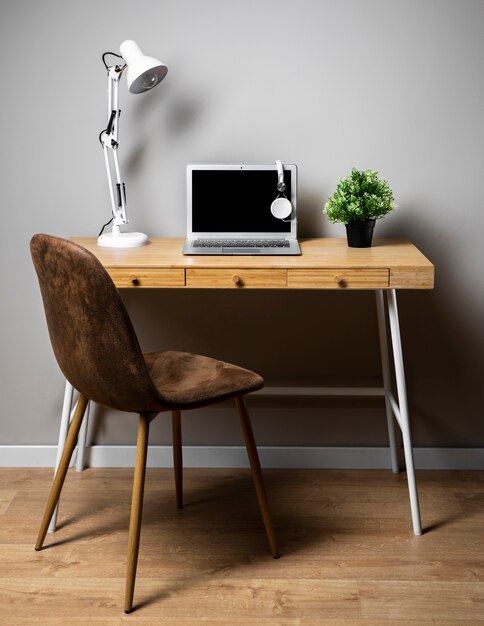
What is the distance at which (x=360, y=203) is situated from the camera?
248 centimetres

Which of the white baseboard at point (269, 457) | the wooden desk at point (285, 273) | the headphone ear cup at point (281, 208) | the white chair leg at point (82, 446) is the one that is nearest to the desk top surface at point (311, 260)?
the wooden desk at point (285, 273)

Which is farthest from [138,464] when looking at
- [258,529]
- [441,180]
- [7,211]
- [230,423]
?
[441,180]

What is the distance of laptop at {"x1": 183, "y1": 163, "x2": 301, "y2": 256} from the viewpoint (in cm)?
258

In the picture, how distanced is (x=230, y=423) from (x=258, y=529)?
514mm

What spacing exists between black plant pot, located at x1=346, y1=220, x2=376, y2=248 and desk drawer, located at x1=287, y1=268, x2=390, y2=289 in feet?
0.90

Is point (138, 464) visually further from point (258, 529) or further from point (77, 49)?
point (77, 49)

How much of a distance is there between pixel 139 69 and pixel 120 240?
52 cm

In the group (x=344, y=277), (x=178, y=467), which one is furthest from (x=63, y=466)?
(x=344, y=277)

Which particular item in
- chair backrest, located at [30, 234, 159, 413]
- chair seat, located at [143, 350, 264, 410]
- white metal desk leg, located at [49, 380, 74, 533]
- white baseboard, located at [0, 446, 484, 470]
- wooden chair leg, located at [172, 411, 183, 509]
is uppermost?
chair backrest, located at [30, 234, 159, 413]

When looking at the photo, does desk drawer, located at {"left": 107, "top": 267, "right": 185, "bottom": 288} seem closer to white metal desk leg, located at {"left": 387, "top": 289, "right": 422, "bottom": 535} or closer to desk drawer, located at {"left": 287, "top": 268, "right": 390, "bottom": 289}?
desk drawer, located at {"left": 287, "top": 268, "right": 390, "bottom": 289}

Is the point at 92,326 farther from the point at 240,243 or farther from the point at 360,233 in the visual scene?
the point at 360,233

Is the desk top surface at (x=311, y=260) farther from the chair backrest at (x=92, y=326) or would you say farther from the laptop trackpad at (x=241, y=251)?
the chair backrest at (x=92, y=326)

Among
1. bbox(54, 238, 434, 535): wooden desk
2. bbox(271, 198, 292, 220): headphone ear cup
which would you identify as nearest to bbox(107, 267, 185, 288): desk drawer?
bbox(54, 238, 434, 535): wooden desk

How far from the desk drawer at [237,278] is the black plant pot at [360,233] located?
0.35 meters
